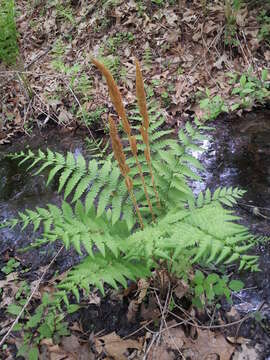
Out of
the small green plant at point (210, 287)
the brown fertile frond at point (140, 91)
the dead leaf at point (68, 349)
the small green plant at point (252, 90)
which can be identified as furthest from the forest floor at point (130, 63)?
the brown fertile frond at point (140, 91)

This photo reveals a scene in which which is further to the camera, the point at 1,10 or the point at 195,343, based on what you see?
the point at 1,10

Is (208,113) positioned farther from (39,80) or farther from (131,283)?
(39,80)

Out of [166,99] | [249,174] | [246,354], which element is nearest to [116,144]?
[246,354]

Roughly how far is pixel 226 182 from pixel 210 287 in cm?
187

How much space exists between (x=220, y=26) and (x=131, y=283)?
4827 mm

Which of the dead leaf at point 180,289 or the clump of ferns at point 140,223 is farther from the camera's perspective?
the dead leaf at point 180,289

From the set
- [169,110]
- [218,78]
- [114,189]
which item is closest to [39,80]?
[169,110]

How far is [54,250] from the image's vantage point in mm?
3922

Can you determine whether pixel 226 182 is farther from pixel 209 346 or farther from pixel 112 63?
pixel 112 63

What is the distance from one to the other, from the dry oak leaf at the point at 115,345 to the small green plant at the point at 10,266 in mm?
1364

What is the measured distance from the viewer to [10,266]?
3.79 meters

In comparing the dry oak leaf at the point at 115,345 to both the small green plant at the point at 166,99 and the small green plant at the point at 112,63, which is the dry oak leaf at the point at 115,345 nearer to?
the small green plant at the point at 166,99

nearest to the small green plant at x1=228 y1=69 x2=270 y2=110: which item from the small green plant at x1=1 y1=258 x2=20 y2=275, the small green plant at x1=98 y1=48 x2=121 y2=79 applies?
the small green plant at x1=98 y1=48 x2=121 y2=79

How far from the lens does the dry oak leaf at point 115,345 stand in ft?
8.92
